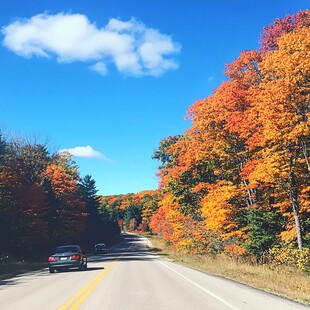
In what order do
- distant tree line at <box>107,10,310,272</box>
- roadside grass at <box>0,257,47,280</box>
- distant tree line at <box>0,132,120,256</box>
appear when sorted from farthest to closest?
distant tree line at <box>0,132,120,256</box>, roadside grass at <box>0,257,47,280</box>, distant tree line at <box>107,10,310,272</box>

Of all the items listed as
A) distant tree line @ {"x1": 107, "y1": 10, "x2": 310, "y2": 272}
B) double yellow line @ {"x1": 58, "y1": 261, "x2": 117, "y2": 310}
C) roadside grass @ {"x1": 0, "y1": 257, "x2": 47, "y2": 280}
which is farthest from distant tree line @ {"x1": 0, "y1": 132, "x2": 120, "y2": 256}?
double yellow line @ {"x1": 58, "y1": 261, "x2": 117, "y2": 310}

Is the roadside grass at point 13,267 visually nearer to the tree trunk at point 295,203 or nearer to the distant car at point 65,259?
the distant car at point 65,259

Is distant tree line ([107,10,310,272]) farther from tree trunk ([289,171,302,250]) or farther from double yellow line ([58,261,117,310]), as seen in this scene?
double yellow line ([58,261,117,310])

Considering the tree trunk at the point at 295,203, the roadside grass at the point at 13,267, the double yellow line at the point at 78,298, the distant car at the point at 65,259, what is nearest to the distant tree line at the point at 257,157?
the tree trunk at the point at 295,203

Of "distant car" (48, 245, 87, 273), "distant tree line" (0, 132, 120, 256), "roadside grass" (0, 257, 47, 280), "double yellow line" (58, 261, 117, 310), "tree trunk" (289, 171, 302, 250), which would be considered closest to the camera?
"double yellow line" (58, 261, 117, 310)

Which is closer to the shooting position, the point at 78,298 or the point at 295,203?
the point at 78,298

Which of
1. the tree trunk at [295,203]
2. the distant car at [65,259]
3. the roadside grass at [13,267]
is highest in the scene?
the tree trunk at [295,203]

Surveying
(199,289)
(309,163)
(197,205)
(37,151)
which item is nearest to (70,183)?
(37,151)

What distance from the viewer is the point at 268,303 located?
31.8 ft

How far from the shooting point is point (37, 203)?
39.0m

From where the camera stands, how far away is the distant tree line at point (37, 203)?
124 feet

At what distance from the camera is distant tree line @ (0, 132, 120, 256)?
3769cm

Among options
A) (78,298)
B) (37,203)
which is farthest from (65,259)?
(37,203)

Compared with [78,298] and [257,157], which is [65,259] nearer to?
[78,298]
